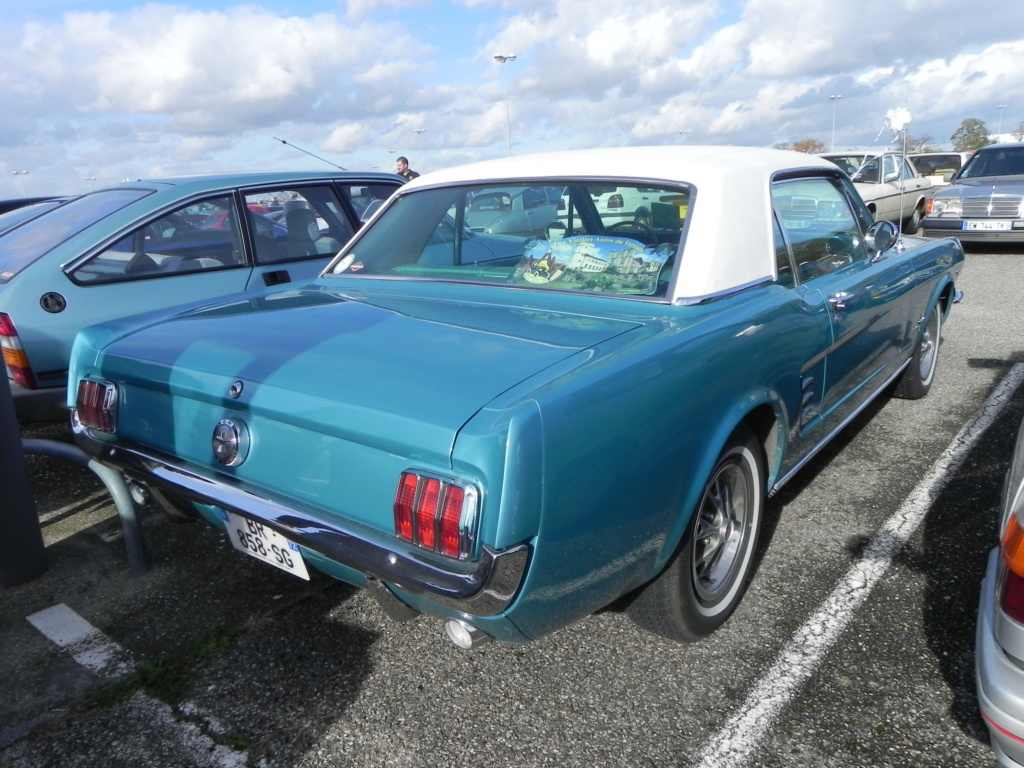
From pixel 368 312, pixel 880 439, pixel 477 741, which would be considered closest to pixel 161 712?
pixel 477 741

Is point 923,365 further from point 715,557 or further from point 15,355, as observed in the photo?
point 15,355

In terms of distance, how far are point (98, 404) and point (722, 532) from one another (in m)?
2.12

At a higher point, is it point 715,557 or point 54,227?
point 54,227

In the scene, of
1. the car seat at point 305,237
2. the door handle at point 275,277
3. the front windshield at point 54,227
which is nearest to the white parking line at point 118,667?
the front windshield at point 54,227

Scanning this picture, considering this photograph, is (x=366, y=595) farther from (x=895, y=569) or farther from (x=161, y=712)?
(x=895, y=569)

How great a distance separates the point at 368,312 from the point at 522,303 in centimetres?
52

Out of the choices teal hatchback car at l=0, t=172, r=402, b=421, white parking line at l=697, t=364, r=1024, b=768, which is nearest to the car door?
white parking line at l=697, t=364, r=1024, b=768

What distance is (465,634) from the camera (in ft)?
6.64

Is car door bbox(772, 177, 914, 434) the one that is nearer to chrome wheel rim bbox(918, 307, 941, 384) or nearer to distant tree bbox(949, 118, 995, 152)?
chrome wheel rim bbox(918, 307, 941, 384)

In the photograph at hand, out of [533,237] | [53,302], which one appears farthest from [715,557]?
[53,302]

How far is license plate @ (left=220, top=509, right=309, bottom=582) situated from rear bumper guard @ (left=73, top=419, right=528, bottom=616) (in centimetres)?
6

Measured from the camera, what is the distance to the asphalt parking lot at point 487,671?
223 cm

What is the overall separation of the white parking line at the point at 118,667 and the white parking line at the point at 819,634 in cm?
134

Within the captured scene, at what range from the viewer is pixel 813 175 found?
3730mm
